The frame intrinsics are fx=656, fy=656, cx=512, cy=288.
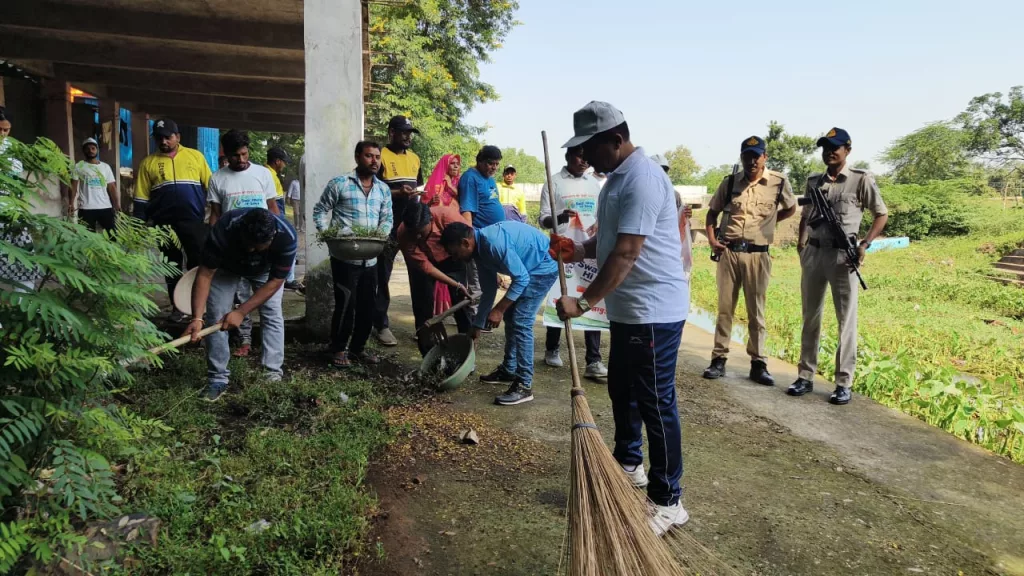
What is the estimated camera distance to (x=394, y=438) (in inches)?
149

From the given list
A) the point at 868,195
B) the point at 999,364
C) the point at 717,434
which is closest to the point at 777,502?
the point at 717,434

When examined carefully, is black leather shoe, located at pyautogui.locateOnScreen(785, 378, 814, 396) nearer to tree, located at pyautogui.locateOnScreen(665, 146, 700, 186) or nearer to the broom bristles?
the broom bristles

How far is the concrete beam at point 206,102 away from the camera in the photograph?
10.8 metres

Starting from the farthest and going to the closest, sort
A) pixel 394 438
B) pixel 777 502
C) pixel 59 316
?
pixel 394 438, pixel 777 502, pixel 59 316

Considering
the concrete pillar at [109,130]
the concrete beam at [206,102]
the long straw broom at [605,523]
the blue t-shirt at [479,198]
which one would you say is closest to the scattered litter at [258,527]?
the long straw broom at [605,523]

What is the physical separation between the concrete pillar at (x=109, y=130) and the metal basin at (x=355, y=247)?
7.86 metres

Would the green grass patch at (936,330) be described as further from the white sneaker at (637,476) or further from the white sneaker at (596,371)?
the white sneaker at (637,476)

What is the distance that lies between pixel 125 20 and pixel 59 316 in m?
5.43

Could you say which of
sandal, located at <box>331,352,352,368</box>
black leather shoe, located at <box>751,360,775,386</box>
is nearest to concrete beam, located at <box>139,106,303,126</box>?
sandal, located at <box>331,352,352,368</box>

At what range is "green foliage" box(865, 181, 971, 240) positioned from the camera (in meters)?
20.9

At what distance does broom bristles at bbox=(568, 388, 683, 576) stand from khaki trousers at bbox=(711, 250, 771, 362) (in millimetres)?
3100

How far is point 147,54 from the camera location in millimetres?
7887

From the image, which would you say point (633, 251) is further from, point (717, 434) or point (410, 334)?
point (410, 334)

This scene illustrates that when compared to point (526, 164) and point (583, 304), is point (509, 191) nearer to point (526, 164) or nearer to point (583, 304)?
point (583, 304)
